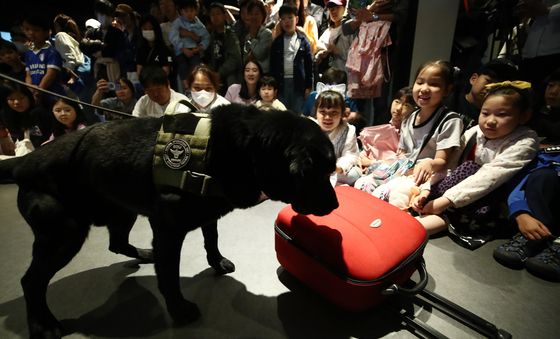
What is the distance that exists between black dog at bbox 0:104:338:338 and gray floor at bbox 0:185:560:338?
156 mm

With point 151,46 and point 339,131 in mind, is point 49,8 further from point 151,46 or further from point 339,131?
point 339,131

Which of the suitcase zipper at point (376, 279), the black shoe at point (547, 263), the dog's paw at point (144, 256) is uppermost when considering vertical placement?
the suitcase zipper at point (376, 279)

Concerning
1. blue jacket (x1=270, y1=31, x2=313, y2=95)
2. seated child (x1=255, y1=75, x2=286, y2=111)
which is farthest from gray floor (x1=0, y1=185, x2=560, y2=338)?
blue jacket (x1=270, y1=31, x2=313, y2=95)

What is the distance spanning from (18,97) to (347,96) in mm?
3527

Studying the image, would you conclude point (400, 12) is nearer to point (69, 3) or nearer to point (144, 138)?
point (144, 138)

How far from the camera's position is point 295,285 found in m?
1.40

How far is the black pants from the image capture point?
153 centimetres

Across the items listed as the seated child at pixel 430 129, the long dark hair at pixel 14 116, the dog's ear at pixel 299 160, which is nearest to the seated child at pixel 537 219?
the seated child at pixel 430 129

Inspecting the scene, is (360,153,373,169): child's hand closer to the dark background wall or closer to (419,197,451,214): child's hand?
(419,197,451,214): child's hand

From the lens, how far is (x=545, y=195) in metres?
1.55

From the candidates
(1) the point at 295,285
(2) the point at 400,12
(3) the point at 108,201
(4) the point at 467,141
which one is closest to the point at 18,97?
(3) the point at 108,201

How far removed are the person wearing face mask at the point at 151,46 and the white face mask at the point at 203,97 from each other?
3.33 ft

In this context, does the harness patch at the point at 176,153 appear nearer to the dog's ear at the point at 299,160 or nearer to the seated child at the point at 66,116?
the dog's ear at the point at 299,160

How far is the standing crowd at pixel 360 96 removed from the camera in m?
1.62
